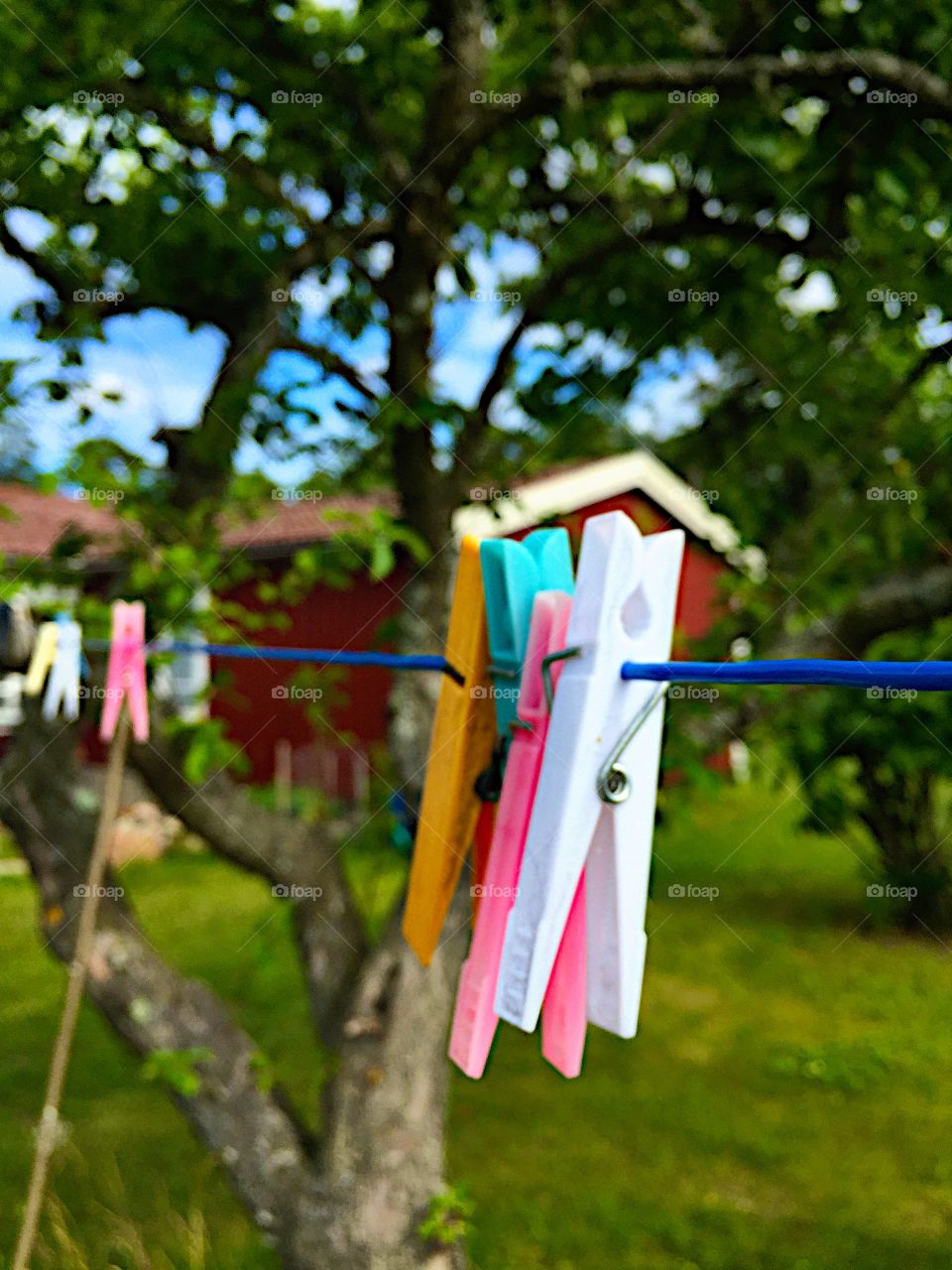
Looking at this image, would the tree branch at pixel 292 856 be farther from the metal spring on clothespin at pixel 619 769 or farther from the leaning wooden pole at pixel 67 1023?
the metal spring on clothespin at pixel 619 769

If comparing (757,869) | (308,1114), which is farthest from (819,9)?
(757,869)

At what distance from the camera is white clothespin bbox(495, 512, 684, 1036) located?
111 centimetres

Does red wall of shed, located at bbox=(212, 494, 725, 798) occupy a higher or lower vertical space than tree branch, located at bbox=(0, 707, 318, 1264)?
higher

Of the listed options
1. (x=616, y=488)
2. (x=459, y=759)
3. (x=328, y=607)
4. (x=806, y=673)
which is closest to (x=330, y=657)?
(x=459, y=759)

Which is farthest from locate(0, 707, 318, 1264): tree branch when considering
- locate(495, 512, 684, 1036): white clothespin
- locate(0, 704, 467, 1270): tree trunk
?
locate(495, 512, 684, 1036): white clothespin

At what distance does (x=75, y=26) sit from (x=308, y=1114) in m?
3.71

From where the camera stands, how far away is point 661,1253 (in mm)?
3436

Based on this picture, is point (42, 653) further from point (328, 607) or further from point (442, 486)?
point (328, 607)

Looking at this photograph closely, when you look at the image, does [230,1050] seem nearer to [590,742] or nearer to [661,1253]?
[661,1253]

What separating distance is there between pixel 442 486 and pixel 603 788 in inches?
94.8

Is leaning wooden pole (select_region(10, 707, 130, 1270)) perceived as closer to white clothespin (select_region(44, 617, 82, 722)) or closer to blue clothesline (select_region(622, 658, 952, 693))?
white clothespin (select_region(44, 617, 82, 722))

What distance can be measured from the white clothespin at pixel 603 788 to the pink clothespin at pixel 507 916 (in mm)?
41

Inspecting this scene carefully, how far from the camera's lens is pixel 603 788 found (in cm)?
113

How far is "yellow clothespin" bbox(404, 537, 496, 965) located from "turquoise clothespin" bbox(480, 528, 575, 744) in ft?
0.08
